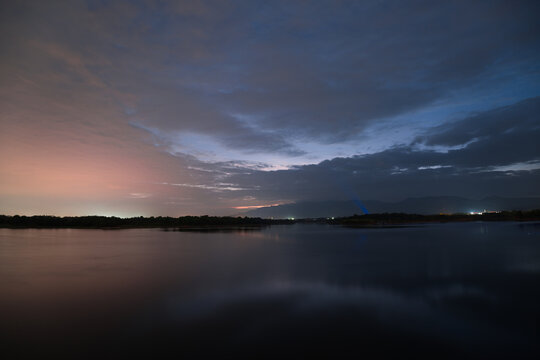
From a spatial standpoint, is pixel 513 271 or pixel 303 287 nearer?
pixel 303 287

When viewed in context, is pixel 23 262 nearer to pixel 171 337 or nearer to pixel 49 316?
pixel 49 316

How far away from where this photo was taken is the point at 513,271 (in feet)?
55.6

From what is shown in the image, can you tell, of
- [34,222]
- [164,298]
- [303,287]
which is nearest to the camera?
[164,298]

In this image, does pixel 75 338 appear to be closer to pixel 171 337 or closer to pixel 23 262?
pixel 171 337

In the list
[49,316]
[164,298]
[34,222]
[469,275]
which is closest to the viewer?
[49,316]

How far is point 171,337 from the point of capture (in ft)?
25.0

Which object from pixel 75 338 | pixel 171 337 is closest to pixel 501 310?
pixel 171 337

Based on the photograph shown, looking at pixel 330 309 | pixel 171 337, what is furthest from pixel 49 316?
pixel 330 309

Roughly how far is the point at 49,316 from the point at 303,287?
943cm

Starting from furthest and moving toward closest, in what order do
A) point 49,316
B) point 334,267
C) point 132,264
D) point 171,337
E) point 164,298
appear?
point 132,264, point 334,267, point 164,298, point 49,316, point 171,337

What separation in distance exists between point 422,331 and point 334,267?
10972 mm

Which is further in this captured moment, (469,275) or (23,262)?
(23,262)

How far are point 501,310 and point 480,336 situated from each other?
310 centimetres

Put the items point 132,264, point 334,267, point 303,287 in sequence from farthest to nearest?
1. point 132,264
2. point 334,267
3. point 303,287
